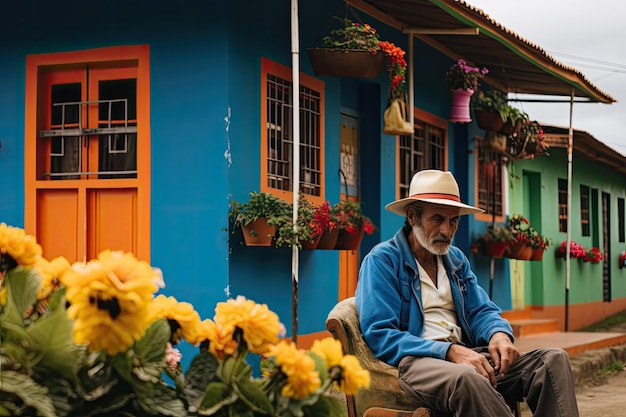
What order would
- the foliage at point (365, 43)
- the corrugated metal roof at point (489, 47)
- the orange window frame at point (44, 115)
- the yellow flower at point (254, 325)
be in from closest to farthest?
1. the yellow flower at point (254, 325)
2. the orange window frame at point (44, 115)
3. the foliage at point (365, 43)
4. the corrugated metal roof at point (489, 47)

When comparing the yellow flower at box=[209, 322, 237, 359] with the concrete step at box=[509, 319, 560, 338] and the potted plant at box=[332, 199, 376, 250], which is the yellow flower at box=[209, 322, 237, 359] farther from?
the concrete step at box=[509, 319, 560, 338]

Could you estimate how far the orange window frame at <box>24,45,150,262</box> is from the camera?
7730mm

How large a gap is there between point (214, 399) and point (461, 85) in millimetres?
9346

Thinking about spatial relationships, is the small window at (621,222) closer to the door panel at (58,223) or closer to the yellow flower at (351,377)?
the door panel at (58,223)

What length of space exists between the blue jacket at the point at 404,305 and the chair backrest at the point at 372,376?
0.12 feet

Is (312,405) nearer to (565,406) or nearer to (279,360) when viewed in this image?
(279,360)

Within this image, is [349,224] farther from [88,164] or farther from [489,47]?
[489,47]

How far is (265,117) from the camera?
26.1ft

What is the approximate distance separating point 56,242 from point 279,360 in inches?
257

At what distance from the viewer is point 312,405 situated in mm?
1977

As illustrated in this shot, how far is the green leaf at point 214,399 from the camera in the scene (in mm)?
1951

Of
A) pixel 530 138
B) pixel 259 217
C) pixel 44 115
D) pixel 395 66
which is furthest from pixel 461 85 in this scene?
pixel 44 115

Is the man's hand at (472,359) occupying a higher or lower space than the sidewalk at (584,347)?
higher

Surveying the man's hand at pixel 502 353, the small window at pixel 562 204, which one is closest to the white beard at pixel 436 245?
the man's hand at pixel 502 353
